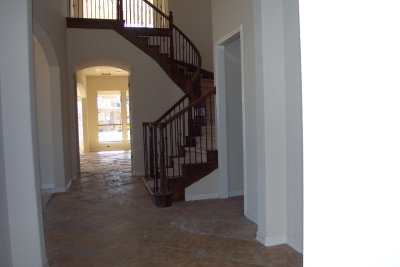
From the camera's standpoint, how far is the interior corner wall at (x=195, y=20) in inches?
354

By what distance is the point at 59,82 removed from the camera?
19.2 feet

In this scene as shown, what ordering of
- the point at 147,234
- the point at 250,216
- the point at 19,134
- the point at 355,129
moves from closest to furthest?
the point at 355,129 → the point at 19,134 → the point at 147,234 → the point at 250,216

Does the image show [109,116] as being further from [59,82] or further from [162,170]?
[162,170]

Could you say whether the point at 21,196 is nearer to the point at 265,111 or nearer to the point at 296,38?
the point at 265,111

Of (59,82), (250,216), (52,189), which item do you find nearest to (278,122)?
(250,216)

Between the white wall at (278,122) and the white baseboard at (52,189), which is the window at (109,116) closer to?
the white baseboard at (52,189)

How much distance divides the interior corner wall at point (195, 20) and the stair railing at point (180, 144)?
10.9 feet

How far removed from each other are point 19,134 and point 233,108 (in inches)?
125

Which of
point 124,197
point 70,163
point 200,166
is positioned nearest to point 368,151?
point 200,166

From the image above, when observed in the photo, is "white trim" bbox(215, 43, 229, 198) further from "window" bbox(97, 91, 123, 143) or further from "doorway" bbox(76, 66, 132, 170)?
"window" bbox(97, 91, 123, 143)

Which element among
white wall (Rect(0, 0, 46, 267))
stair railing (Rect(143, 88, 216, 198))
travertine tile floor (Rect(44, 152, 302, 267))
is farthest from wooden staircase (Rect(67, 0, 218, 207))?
white wall (Rect(0, 0, 46, 267))

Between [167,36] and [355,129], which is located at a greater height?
[167,36]

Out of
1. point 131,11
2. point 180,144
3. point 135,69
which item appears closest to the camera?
point 180,144

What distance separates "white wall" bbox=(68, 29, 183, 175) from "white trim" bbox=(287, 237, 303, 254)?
4917 mm
